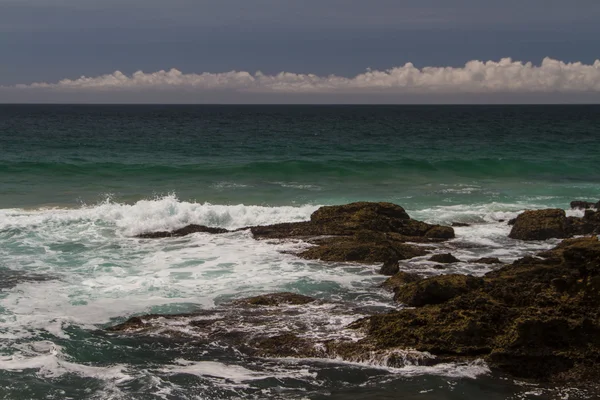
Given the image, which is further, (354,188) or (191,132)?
(191,132)

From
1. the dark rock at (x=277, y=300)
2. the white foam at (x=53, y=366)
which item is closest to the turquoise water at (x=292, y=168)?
the dark rock at (x=277, y=300)

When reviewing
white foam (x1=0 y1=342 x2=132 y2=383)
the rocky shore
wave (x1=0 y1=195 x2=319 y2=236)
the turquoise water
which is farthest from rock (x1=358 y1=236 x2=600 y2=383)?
the turquoise water

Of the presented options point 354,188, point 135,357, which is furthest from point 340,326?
point 354,188

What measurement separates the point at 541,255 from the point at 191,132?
69533 millimetres

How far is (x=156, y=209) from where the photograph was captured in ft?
92.9

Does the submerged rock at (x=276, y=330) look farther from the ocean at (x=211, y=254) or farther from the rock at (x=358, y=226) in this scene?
the rock at (x=358, y=226)

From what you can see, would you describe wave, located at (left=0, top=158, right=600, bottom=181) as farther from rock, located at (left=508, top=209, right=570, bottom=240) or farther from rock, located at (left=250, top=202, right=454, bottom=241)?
rock, located at (left=508, top=209, right=570, bottom=240)

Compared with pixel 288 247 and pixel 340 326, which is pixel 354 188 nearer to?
pixel 288 247

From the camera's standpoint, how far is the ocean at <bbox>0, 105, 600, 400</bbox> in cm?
1188

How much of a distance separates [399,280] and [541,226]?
9120mm

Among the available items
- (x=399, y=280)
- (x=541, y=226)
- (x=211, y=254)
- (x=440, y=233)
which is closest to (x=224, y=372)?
(x=399, y=280)

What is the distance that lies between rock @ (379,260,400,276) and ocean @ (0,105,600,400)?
1.85 feet

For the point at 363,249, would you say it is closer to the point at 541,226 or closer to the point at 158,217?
the point at 541,226

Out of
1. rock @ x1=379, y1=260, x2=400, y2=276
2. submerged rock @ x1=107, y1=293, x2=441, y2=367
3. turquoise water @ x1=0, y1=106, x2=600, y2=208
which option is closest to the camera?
submerged rock @ x1=107, y1=293, x2=441, y2=367
